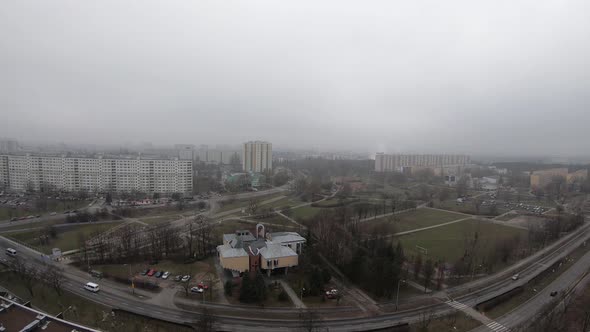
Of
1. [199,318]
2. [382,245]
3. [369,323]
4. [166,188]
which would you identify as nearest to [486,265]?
[382,245]

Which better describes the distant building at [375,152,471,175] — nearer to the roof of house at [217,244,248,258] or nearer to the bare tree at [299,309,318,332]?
the roof of house at [217,244,248,258]

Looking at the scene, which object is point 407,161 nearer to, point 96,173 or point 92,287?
point 96,173

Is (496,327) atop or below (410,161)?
below

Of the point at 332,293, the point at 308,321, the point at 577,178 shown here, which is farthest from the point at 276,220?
the point at 577,178

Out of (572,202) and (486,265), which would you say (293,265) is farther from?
(572,202)

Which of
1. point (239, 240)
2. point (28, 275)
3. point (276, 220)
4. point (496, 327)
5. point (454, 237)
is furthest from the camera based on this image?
point (276, 220)

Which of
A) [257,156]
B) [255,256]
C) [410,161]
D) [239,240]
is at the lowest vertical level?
[255,256]

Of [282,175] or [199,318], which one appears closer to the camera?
[199,318]
